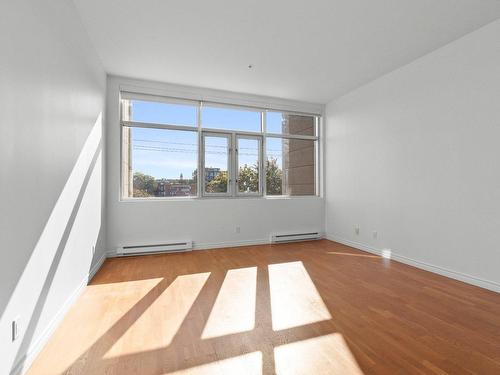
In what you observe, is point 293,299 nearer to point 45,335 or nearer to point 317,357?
point 317,357

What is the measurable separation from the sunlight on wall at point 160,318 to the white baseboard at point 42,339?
1.49ft

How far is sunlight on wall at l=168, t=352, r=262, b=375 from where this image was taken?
63.9 inches

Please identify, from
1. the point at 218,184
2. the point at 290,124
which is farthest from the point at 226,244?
the point at 290,124

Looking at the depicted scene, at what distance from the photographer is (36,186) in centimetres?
182

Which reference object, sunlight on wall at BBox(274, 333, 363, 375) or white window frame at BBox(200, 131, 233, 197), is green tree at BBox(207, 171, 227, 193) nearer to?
white window frame at BBox(200, 131, 233, 197)

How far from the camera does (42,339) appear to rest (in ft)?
6.21

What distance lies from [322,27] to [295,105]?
8.46ft

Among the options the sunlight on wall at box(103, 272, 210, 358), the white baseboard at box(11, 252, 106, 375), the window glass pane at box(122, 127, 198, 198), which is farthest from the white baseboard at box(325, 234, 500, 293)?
the white baseboard at box(11, 252, 106, 375)

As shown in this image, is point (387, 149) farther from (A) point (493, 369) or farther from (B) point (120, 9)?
(B) point (120, 9)

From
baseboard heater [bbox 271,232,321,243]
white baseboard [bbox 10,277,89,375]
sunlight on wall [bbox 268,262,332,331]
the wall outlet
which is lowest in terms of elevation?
sunlight on wall [bbox 268,262,332,331]

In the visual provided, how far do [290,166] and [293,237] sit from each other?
Result: 149 centimetres

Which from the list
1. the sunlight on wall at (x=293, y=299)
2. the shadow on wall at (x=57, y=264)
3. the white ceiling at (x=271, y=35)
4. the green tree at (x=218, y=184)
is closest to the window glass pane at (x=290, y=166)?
the green tree at (x=218, y=184)

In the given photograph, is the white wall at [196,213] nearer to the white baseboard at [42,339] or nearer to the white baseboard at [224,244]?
the white baseboard at [224,244]

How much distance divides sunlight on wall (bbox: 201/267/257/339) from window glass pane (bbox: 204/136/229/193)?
6.58ft
